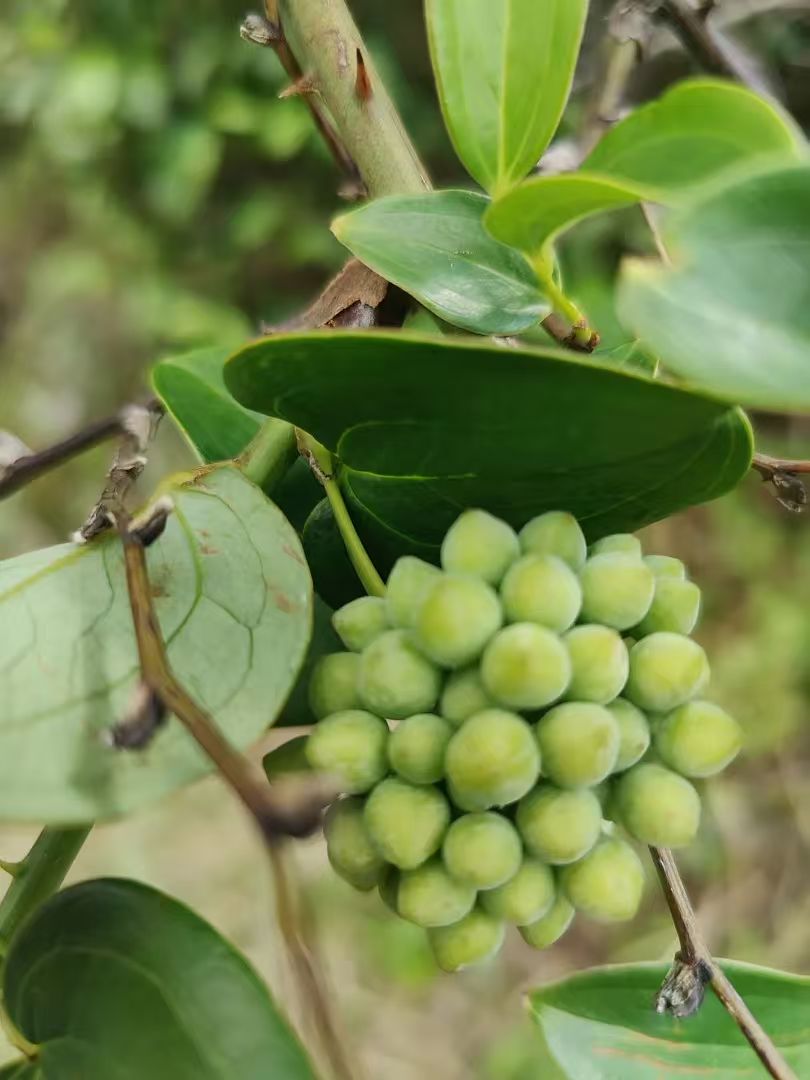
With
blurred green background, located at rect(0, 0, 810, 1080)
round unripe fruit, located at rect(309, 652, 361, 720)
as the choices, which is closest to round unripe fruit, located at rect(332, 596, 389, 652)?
round unripe fruit, located at rect(309, 652, 361, 720)

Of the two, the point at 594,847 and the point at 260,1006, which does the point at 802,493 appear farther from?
the point at 260,1006

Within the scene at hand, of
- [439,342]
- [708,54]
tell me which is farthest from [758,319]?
[708,54]

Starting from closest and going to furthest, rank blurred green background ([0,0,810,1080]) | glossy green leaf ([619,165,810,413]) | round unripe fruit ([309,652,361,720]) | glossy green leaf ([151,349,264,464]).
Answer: glossy green leaf ([619,165,810,413]) < round unripe fruit ([309,652,361,720]) < glossy green leaf ([151,349,264,464]) < blurred green background ([0,0,810,1080])

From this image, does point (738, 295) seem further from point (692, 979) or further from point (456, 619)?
point (692, 979)

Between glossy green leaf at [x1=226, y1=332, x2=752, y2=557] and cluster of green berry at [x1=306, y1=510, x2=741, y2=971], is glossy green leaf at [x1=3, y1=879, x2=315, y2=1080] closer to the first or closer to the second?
cluster of green berry at [x1=306, y1=510, x2=741, y2=971]

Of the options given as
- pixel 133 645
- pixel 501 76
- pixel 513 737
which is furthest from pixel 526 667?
pixel 501 76

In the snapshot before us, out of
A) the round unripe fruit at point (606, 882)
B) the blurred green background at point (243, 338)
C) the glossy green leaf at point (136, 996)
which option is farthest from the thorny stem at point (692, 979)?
the blurred green background at point (243, 338)
